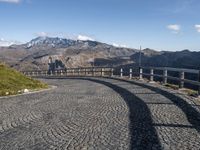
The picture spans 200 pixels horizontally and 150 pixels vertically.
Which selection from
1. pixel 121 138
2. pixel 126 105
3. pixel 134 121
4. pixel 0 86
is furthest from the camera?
pixel 0 86

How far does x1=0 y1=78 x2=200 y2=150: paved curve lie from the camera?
7492 millimetres

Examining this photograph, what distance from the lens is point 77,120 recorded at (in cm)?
1030

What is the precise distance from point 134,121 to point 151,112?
157 centimetres

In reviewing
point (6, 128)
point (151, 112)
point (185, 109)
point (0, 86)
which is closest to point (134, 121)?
point (151, 112)

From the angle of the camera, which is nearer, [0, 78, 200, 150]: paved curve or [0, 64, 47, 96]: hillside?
[0, 78, 200, 150]: paved curve

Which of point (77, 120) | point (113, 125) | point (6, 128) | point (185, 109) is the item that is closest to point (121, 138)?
point (113, 125)

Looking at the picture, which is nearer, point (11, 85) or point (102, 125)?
point (102, 125)

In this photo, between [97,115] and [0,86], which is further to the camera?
[0,86]

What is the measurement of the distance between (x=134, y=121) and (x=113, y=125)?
728 mm

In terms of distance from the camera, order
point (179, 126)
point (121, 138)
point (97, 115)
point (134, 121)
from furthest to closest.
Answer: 1. point (97, 115)
2. point (134, 121)
3. point (179, 126)
4. point (121, 138)

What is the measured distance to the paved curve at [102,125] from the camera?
24.6ft

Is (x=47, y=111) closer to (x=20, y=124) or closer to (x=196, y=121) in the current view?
(x=20, y=124)

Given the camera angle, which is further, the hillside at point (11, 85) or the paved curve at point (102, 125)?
the hillside at point (11, 85)

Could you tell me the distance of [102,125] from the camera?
940 centimetres
